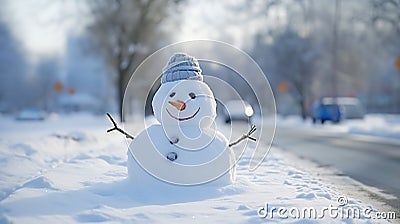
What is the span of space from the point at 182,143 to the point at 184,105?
0.61 m

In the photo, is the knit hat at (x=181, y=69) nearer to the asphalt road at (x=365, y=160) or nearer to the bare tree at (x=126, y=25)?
the asphalt road at (x=365, y=160)

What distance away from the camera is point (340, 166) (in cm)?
1389

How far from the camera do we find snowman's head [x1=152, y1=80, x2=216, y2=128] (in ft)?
26.7

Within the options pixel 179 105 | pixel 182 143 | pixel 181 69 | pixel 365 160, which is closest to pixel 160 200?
pixel 182 143

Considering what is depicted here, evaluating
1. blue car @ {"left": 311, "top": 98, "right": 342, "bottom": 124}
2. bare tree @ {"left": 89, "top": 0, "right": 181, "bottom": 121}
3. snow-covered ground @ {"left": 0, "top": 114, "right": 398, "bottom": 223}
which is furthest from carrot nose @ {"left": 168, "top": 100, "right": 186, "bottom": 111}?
blue car @ {"left": 311, "top": 98, "right": 342, "bottom": 124}

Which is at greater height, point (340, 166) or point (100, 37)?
point (100, 37)

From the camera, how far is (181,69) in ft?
28.0

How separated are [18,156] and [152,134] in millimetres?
5858

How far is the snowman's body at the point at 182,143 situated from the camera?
7.89 m

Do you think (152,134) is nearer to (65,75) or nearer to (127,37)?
(127,37)

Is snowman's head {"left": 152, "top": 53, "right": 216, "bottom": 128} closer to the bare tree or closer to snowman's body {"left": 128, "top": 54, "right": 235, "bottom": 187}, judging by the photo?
snowman's body {"left": 128, "top": 54, "right": 235, "bottom": 187}

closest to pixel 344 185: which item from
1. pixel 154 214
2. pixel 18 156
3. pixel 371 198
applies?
pixel 371 198

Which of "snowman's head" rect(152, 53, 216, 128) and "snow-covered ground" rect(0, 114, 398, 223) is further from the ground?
"snowman's head" rect(152, 53, 216, 128)

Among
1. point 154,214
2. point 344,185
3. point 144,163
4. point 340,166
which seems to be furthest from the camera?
point 340,166
